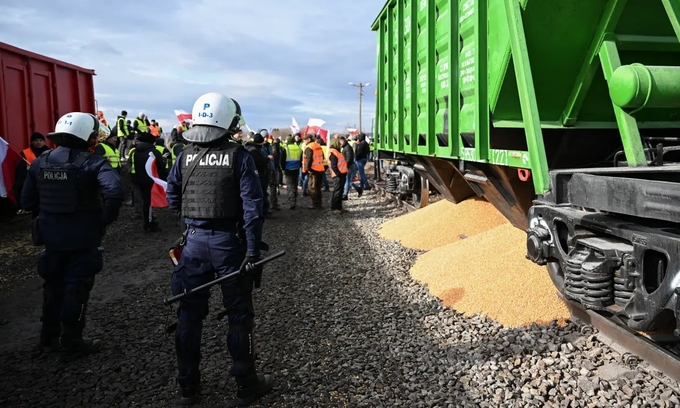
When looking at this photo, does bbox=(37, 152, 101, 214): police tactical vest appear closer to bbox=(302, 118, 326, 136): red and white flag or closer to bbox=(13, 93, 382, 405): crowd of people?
bbox=(13, 93, 382, 405): crowd of people

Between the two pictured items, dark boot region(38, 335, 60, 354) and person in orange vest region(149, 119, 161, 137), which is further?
person in orange vest region(149, 119, 161, 137)

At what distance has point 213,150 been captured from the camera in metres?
3.39

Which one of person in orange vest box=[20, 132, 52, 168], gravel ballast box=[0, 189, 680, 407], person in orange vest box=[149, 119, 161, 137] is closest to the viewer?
gravel ballast box=[0, 189, 680, 407]

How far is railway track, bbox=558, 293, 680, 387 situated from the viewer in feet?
9.77

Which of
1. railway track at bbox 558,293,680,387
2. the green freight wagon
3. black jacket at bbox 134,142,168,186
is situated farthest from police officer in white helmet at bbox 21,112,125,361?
black jacket at bbox 134,142,168,186

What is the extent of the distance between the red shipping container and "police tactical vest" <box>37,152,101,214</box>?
5095 mm

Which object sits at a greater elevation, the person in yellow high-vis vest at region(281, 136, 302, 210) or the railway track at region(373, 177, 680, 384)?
the person in yellow high-vis vest at region(281, 136, 302, 210)

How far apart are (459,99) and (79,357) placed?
4.32 meters

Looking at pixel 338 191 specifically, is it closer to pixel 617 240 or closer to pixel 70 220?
pixel 70 220

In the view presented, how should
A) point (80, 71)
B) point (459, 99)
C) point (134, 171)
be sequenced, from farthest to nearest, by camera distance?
1. point (80, 71)
2. point (134, 171)
3. point (459, 99)

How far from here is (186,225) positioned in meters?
3.48

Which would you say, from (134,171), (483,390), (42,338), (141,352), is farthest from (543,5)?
(134,171)

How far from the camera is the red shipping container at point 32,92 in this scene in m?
8.26

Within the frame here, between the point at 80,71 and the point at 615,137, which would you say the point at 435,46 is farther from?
the point at 80,71
